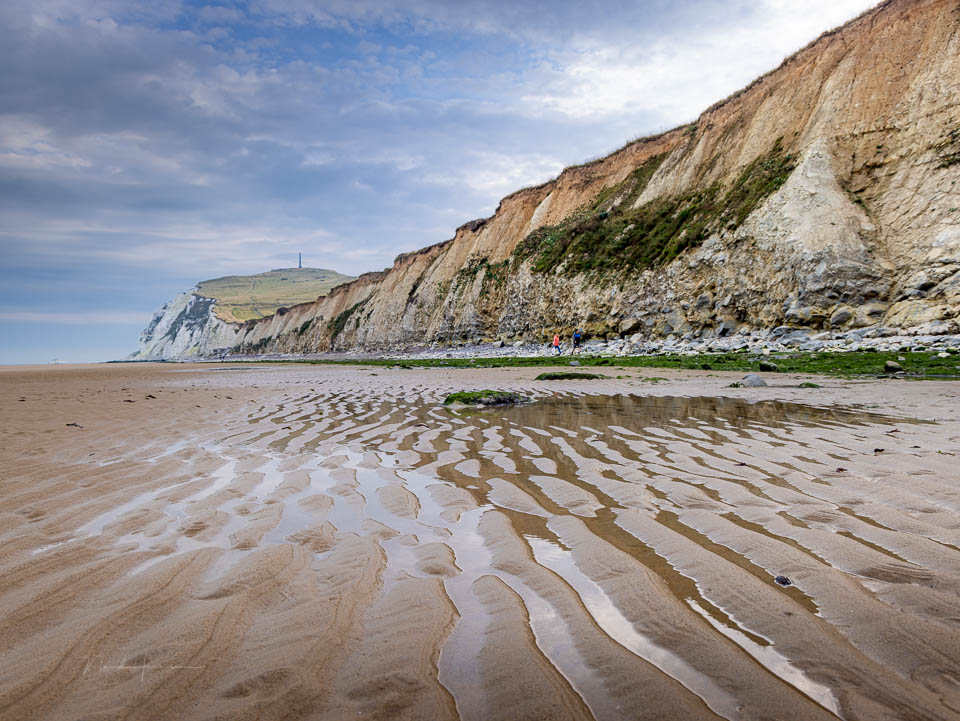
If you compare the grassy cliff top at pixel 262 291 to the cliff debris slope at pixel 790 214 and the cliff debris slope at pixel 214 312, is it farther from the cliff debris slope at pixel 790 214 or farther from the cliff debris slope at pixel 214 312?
the cliff debris slope at pixel 790 214

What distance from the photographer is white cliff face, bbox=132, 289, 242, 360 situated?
344 ft

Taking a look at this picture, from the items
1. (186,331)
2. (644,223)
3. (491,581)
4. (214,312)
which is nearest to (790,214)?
(644,223)

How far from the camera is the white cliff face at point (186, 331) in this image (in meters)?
105

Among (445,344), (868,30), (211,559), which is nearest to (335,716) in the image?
(211,559)

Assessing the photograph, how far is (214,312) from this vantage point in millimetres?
109625

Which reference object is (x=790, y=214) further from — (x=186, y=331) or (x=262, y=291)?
(x=262, y=291)

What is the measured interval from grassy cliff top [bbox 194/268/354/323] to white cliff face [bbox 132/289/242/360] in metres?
3.07

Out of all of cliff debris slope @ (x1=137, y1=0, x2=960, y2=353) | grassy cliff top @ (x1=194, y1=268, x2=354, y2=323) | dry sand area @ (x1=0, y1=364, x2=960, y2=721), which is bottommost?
dry sand area @ (x1=0, y1=364, x2=960, y2=721)

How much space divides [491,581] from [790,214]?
77.9 feet

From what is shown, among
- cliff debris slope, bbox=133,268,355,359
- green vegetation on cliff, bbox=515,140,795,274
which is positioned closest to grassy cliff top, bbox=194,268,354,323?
cliff debris slope, bbox=133,268,355,359

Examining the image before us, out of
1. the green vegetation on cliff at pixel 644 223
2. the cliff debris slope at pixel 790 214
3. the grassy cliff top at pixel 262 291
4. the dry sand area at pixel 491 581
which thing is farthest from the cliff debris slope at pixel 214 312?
the dry sand area at pixel 491 581

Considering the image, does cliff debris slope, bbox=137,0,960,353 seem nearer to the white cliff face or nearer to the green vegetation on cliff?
the green vegetation on cliff

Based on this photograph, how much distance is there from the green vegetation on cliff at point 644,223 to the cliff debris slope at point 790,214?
0.34 feet

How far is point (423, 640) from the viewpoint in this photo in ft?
5.73
